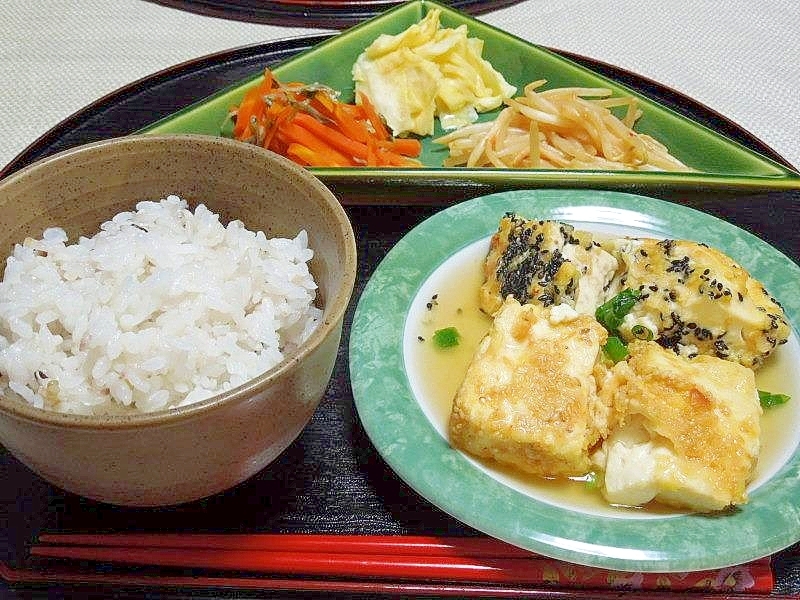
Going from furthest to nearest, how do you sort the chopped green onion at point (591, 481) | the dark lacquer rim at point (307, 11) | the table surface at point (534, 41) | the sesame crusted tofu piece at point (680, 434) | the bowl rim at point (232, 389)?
the dark lacquer rim at point (307, 11) < the table surface at point (534, 41) < the chopped green onion at point (591, 481) < the sesame crusted tofu piece at point (680, 434) < the bowl rim at point (232, 389)

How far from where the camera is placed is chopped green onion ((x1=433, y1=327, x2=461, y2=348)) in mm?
1796

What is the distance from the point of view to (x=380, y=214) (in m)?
2.18

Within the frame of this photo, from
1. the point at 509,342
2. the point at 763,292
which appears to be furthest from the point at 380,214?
the point at 763,292

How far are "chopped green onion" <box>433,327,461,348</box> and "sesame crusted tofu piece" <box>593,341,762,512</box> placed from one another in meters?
0.40

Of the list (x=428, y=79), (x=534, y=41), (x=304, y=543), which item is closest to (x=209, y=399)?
(x=304, y=543)

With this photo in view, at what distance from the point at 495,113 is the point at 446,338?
1360mm

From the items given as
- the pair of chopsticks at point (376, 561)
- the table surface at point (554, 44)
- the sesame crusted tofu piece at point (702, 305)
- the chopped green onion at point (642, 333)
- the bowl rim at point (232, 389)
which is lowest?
the pair of chopsticks at point (376, 561)

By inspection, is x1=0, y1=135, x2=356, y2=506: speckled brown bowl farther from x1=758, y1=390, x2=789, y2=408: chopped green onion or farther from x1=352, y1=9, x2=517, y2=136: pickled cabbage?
x1=352, y1=9, x2=517, y2=136: pickled cabbage

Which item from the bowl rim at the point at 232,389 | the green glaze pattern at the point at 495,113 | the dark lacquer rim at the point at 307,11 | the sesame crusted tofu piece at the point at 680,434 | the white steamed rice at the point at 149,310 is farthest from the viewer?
the dark lacquer rim at the point at 307,11

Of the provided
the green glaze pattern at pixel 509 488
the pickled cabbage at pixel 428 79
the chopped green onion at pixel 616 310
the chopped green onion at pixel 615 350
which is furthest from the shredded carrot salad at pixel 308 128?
the chopped green onion at pixel 615 350

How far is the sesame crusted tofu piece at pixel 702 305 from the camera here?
1699mm

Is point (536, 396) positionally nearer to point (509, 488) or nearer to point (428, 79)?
point (509, 488)

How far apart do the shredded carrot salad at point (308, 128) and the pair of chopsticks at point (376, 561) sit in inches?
53.3

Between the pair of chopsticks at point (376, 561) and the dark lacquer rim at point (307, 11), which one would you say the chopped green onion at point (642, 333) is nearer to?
the pair of chopsticks at point (376, 561)
